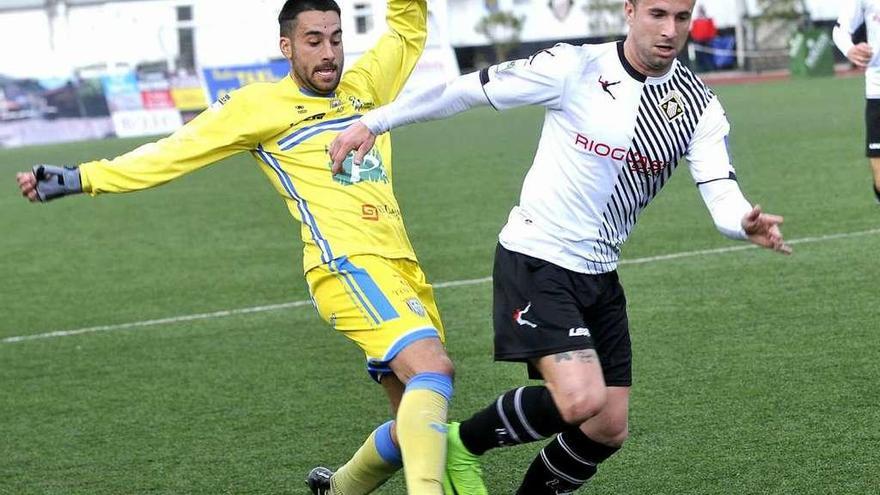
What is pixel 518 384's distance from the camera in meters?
7.53

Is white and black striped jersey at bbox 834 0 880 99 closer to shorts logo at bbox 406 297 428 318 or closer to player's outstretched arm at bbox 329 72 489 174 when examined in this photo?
shorts logo at bbox 406 297 428 318

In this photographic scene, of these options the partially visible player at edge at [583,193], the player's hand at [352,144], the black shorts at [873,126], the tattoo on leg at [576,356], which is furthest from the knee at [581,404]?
the black shorts at [873,126]

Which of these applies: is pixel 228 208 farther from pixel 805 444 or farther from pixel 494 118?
pixel 494 118

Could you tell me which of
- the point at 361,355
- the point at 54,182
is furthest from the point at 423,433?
the point at 361,355

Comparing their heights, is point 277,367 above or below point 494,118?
above

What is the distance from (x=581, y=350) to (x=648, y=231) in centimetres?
767

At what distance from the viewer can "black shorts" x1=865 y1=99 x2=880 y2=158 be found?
34.2 feet

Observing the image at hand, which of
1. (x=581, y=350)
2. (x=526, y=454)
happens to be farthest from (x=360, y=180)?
(x=526, y=454)

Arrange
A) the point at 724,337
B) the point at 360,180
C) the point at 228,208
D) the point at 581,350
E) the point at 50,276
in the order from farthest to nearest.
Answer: the point at 228,208 → the point at 50,276 → the point at 724,337 → the point at 360,180 → the point at 581,350

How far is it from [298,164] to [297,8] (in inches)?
24.4

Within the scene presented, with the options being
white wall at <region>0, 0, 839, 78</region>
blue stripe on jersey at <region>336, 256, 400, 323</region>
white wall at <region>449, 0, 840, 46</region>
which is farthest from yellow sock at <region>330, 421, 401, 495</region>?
white wall at <region>449, 0, 840, 46</region>

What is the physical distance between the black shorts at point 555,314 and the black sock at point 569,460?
0.23m

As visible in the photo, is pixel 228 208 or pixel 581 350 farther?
pixel 228 208

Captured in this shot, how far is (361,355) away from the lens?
8453 mm
